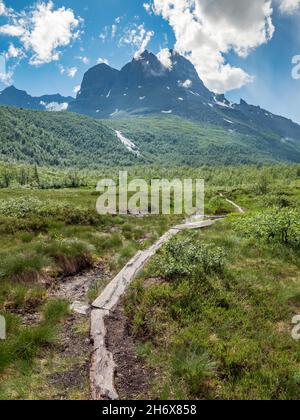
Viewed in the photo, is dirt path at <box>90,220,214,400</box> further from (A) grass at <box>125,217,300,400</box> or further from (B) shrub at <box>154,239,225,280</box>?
(B) shrub at <box>154,239,225,280</box>

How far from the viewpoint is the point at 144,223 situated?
32000 mm

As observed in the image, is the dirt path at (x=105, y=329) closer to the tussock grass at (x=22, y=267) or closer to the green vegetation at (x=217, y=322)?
the green vegetation at (x=217, y=322)

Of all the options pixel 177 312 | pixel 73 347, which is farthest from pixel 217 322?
pixel 73 347

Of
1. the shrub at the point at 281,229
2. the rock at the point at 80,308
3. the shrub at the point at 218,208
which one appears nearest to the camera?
the rock at the point at 80,308

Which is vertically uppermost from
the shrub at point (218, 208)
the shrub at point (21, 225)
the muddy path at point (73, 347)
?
the shrub at point (21, 225)

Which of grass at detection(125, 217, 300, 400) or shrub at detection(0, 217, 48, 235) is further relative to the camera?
shrub at detection(0, 217, 48, 235)

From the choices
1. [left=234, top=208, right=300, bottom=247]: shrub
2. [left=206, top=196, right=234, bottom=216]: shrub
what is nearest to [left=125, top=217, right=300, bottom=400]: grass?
[left=234, top=208, right=300, bottom=247]: shrub

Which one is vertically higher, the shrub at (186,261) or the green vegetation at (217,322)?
the shrub at (186,261)

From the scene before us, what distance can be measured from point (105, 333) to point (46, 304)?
3052mm

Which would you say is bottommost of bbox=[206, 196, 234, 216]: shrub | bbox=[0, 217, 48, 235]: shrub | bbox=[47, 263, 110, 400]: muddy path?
bbox=[47, 263, 110, 400]: muddy path

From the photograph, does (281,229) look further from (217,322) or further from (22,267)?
(22,267)

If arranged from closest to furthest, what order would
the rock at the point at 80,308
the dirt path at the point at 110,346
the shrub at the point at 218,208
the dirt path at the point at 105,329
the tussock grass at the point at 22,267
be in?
the dirt path at the point at 105,329 < the dirt path at the point at 110,346 < the rock at the point at 80,308 < the tussock grass at the point at 22,267 < the shrub at the point at 218,208

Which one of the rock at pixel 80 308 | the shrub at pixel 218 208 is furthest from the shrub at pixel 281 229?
the shrub at pixel 218 208

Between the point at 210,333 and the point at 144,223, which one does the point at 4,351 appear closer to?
the point at 210,333
